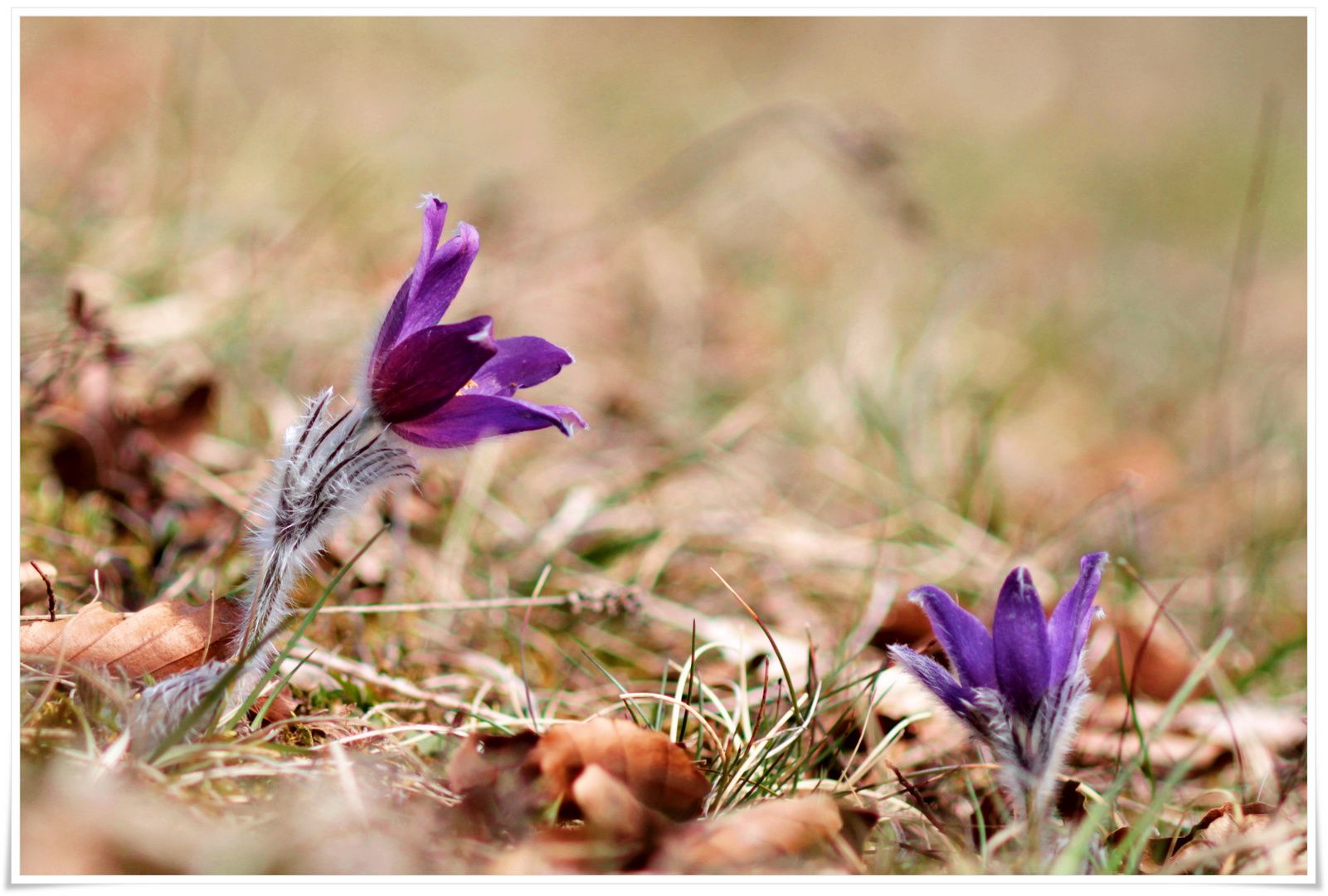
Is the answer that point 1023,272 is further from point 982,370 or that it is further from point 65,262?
point 65,262

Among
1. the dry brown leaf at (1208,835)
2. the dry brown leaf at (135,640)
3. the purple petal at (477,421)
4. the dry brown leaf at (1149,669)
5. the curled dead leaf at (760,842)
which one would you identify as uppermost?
the purple petal at (477,421)

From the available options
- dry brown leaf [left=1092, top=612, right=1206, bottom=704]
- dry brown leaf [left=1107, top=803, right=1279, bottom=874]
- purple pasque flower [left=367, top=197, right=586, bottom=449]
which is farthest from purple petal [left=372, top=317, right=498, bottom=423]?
dry brown leaf [left=1092, top=612, right=1206, bottom=704]

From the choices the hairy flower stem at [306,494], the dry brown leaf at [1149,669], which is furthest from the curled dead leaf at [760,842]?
the dry brown leaf at [1149,669]

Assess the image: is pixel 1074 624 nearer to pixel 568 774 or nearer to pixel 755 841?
pixel 755 841

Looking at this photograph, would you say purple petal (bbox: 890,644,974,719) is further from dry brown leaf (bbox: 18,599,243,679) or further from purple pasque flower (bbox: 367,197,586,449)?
dry brown leaf (bbox: 18,599,243,679)

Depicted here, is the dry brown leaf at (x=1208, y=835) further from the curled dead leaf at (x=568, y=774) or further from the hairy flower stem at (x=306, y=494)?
the hairy flower stem at (x=306, y=494)

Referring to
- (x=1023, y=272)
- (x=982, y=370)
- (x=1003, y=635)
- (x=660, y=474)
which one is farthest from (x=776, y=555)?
(x=1023, y=272)
